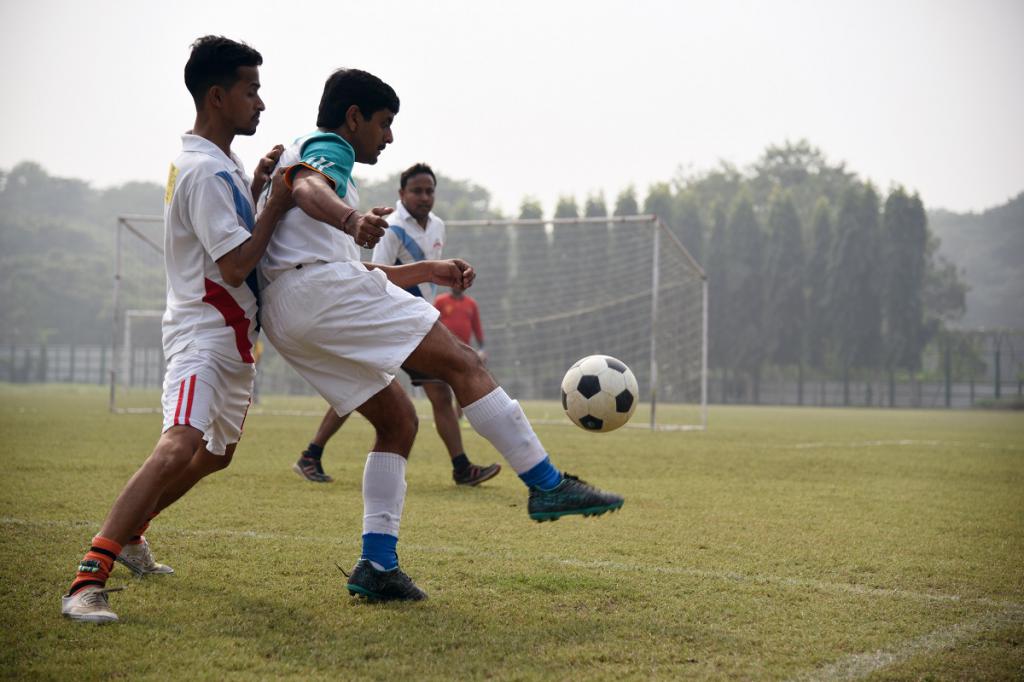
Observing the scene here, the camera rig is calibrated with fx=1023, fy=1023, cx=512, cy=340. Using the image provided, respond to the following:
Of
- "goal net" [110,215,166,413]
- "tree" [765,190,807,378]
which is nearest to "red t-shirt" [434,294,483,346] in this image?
"goal net" [110,215,166,413]

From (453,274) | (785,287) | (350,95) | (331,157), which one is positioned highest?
(785,287)

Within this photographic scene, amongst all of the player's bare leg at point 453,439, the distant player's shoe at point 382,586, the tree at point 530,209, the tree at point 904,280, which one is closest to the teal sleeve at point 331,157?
the distant player's shoe at point 382,586

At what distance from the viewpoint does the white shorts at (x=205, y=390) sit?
11.8 ft

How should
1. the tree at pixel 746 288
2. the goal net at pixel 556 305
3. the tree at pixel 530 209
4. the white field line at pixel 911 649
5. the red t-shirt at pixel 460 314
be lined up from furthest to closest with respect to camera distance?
the tree at pixel 746 288 < the tree at pixel 530 209 < the goal net at pixel 556 305 < the red t-shirt at pixel 460 314 < the white field line at pixel 911 649

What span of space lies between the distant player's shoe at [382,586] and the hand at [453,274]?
108cm

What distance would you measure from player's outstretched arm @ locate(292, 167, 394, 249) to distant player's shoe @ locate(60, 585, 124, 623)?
1.43 m

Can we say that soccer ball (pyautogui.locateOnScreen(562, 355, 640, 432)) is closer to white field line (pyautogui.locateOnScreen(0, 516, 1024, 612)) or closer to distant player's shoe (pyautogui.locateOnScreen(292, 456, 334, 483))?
white field line (pyautogui.locateOnScreen(0, 516, 1024, 612))

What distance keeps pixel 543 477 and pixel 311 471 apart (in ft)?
14.0

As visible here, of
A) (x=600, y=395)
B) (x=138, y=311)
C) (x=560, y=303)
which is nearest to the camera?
(x=600, y=395)

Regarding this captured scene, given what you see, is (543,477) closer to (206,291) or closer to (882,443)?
(206,291)

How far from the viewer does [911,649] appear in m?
3.11

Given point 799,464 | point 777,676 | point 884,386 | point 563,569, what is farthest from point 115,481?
point 884,386

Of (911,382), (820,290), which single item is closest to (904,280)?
(820,290)

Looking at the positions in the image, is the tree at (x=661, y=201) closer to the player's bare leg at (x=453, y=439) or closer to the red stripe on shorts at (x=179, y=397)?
the player's bare leg at (x=453, y=439)
